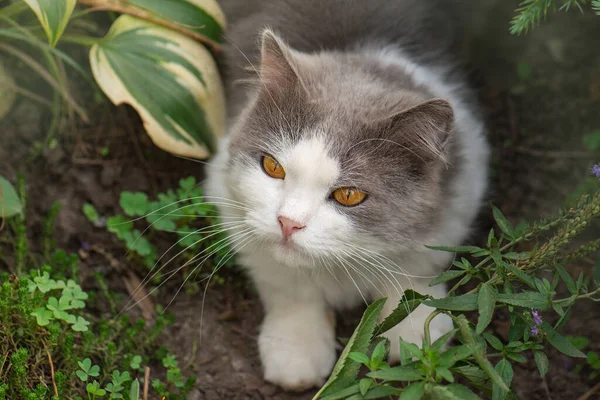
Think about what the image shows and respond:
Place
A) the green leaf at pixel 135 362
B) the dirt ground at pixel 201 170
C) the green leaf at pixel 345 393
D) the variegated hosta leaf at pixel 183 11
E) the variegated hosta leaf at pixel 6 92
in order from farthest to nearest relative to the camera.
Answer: the variegated hosta leaf at pixel 6 92, the variegated hosta leaf at pixel 183 11, the dirt ground at pixel 201 170, the green leaf at pixel 135 362, the green leaf at pixel 345 393

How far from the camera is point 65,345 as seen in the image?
6.25 feet

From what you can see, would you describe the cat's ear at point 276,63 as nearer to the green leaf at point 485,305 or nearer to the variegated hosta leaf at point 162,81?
the variegated hosta leaf at point 162,81

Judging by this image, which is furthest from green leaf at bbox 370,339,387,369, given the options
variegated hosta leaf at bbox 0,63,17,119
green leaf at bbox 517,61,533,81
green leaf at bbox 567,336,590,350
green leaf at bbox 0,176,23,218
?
green leaf at bbox 517,61,533,81

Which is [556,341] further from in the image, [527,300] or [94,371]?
[94,371]

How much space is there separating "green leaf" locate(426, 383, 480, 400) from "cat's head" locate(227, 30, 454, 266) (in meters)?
0.47

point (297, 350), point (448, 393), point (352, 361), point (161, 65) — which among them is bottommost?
point (297, 350)

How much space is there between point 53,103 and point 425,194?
5.69 ft

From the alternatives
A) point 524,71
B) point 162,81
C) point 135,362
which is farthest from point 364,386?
point 524,71

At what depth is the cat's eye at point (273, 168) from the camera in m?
1.94

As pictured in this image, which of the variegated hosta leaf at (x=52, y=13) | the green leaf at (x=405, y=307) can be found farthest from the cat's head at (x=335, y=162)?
the variegated hosta leaf at (x=52, y=13)

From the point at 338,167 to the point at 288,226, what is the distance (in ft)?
0.71

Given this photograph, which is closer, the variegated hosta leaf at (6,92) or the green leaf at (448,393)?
the green leaf at (448,393)

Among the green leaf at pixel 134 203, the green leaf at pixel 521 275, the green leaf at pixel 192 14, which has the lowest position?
the green leaf at pixel 134 203

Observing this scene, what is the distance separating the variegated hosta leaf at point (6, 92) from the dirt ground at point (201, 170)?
212 mm
